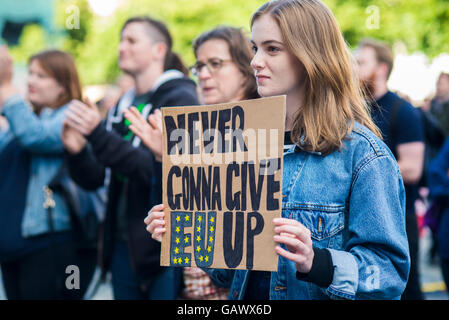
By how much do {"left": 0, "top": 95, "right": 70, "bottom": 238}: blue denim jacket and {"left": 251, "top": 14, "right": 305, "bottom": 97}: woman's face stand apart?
2.22 meters

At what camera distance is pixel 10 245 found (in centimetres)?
353

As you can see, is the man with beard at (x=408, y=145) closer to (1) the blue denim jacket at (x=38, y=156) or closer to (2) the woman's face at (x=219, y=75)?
(2) the woman's face at (x=219, y=75)

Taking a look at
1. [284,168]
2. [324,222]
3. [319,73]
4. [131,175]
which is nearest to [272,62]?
[319,73]

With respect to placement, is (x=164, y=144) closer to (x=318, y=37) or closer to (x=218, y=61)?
(x=318, y=37)

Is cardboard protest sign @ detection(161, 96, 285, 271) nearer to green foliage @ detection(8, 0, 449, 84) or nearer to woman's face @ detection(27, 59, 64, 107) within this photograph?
woman's face @ detection(27, 59, 64, 107)

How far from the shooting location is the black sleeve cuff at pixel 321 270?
64.1 inches

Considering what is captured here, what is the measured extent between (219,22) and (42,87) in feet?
46.4

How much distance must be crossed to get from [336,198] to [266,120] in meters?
0.34

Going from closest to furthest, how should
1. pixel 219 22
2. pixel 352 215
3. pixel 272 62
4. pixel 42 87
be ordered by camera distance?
1. pixel 352 215
2. pixel 272 62
3. pixel 42 87
4. pixel 219 22

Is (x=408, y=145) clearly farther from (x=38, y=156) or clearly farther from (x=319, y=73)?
(x=38, y=156)

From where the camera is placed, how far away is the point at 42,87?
4.05 m

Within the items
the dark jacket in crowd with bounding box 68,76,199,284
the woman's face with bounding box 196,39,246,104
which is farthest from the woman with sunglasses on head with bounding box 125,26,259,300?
the dark jacket in crowd with bounding box 68,76,199,284

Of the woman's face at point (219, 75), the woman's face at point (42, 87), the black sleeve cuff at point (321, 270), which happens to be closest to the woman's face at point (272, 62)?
the black sleeve cuff at point (321, 270)

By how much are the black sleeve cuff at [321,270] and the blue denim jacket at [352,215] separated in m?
0.02
